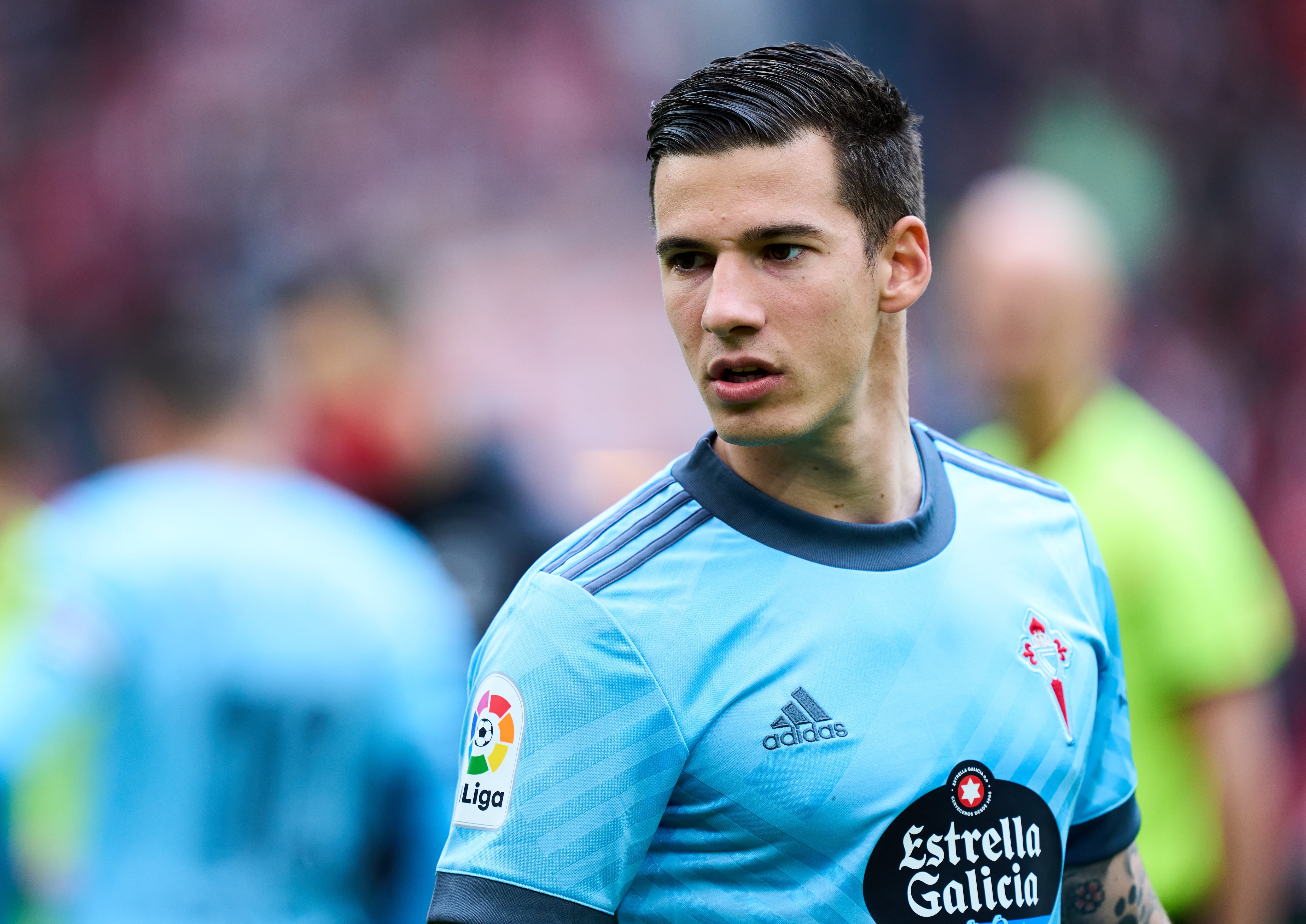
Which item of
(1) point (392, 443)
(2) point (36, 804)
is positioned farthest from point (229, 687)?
(1) point (392, 443)

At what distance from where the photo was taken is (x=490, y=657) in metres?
1.79

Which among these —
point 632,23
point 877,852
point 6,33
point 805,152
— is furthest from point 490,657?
point 6,33

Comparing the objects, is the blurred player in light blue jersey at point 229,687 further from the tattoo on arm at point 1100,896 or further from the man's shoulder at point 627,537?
the tattoo on arm at point 1100,896

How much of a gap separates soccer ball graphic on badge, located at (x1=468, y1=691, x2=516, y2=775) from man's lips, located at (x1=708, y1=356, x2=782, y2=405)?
1.55ft

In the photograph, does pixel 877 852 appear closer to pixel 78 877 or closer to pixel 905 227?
pixel 905 227

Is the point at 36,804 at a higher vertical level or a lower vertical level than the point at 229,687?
lower

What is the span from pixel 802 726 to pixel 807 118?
0.77 meters

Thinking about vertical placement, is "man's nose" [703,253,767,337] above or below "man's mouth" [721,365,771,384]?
above

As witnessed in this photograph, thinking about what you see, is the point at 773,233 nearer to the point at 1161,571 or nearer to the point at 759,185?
the point at 759,185

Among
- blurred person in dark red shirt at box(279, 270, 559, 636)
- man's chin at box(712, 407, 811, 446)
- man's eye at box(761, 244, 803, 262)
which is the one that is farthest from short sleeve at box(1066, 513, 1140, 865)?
blurred person in dark red shirt at box(279, 270, 559, 636)

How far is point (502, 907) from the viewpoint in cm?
165

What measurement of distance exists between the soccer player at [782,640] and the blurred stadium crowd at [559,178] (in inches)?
179

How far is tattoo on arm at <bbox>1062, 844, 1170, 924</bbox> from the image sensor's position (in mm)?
2115

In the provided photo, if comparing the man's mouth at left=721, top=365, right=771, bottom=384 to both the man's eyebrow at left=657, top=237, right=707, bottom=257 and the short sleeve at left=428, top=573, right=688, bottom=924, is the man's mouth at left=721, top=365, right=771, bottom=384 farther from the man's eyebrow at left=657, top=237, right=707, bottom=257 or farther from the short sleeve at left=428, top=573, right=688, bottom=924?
the short sleeve at left=428, top=573, right=688, bottom=924
